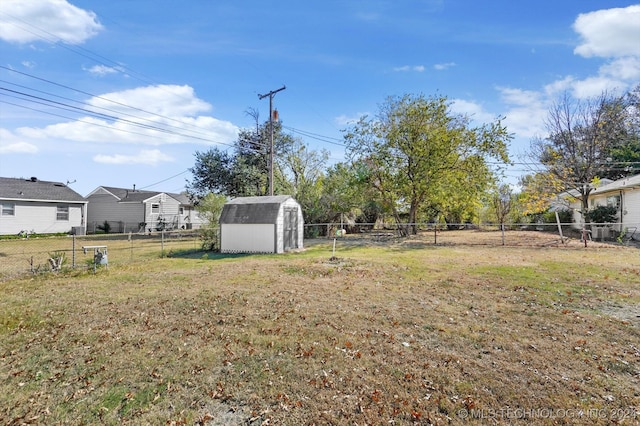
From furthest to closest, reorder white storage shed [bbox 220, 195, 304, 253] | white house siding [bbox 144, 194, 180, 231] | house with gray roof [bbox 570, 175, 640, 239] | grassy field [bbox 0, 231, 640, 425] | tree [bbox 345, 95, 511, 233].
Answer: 1. white house siding [bbox 144, 194, 180, 231]
2. tree [bbox 345, 95, 511, 233]
3. house with gray roof [bbox 570, 175, 640, 239]
4. white storage shed [bbox 220, 195, 304, 253]
5. grassy field [bbox 0, 231, 640, 425]

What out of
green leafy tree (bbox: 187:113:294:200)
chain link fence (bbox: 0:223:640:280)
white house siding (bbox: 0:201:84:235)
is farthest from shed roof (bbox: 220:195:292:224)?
white house siding (bbox: 0:201:84:235)

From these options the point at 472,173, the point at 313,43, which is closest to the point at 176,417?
the point at 313,43

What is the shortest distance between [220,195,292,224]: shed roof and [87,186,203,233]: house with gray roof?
1508 cm

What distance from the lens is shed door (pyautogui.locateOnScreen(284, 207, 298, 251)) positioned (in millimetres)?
15195

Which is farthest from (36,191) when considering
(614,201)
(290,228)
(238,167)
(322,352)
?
(614,201)

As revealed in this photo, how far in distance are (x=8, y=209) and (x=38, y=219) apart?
5.99 ft

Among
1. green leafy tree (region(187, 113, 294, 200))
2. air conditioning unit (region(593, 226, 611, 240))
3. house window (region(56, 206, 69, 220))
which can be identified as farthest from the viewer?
green leafy tree (region(187, 113, 294, 200))

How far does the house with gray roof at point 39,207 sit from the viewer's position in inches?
846

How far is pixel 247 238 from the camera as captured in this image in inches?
575

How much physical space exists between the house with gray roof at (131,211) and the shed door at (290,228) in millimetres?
15934

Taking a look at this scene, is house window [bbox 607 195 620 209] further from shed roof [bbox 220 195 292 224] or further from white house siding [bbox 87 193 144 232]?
white house siding [bbox 87 193 144 232]

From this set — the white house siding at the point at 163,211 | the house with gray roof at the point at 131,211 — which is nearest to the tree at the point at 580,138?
the house with gray roof at the point at 131,211

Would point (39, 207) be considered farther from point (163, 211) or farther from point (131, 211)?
point (163, 211)

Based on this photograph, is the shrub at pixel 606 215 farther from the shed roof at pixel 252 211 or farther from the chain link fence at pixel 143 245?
the shed roof at pixel 252 211
